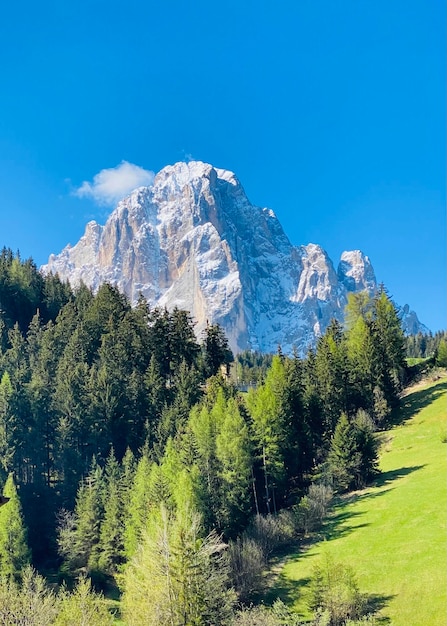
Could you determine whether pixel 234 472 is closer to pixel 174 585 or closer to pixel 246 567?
pixel 246 567

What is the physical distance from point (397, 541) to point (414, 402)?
124ft

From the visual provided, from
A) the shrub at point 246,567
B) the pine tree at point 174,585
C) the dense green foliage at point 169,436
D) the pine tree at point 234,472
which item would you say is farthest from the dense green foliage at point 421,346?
the pine tree at point 174,585

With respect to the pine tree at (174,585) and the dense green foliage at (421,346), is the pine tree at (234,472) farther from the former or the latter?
the dense green foliage at (421,346)

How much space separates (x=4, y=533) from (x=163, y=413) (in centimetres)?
2318

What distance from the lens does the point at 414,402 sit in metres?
75.1

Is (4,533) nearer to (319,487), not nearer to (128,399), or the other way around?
(128,399)

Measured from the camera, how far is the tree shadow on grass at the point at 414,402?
71250 millimetres

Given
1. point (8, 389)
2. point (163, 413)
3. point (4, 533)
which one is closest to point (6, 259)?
point (8, 389)

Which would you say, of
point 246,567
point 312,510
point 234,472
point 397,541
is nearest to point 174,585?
point 246,567

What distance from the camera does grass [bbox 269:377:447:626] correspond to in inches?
1309

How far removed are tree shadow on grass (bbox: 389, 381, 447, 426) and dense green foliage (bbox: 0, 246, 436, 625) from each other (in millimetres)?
2052

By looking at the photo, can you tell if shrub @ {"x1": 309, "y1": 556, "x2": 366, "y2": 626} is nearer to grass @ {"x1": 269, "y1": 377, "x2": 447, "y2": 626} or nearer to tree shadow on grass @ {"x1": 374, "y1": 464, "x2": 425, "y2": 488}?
grass @ {"x1": 269, "y1": 377, "x2": 447, "y2": 626}

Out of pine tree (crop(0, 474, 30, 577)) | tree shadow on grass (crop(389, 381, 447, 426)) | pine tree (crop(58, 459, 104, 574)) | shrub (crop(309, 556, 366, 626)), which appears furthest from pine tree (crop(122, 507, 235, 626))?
tree shadow on grass (crop(389, 381, 447, 426))

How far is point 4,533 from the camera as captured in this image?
5391 cm
